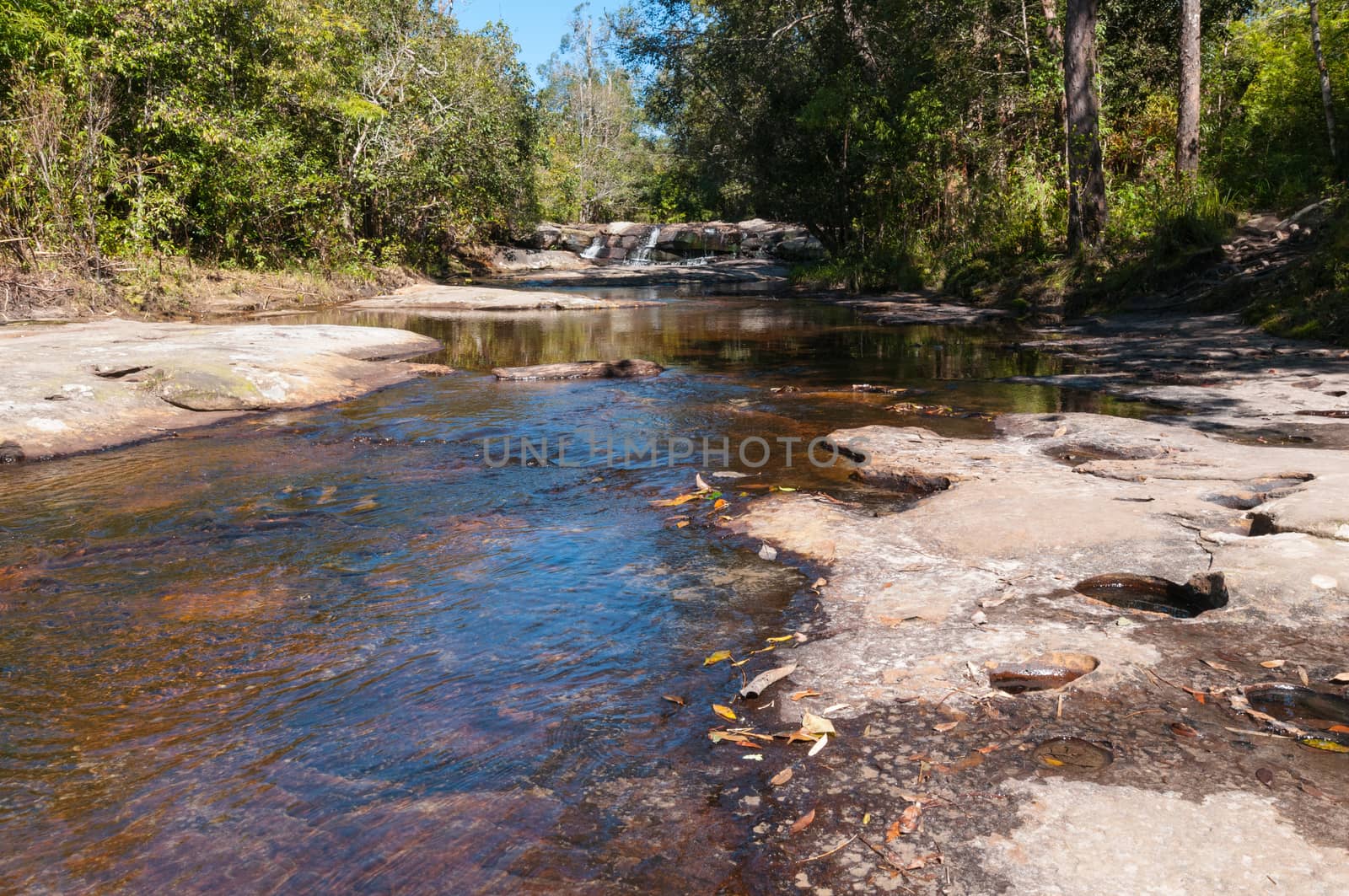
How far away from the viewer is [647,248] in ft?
125

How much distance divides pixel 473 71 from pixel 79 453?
22.8 m

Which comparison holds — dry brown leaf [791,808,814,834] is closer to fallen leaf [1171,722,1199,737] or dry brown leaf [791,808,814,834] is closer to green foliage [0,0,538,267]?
fallen leaf [1171,722,1199,737]

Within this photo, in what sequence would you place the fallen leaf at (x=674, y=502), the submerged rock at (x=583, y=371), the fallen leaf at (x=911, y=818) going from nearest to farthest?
the fallen leaf at (x=911, y=818)
the fallen leaf at (x=674, y=502)
the submerged rock at (x=583, y=371)

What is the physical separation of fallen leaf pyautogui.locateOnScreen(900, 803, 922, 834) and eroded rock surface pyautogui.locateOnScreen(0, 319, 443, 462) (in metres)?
6.61

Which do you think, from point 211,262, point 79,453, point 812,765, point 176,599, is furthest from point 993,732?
point 211,262

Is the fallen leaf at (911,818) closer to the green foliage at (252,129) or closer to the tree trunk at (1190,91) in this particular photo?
the tree trunk at (1190,91)

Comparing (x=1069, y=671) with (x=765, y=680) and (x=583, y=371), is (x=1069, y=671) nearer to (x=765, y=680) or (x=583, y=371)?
(x=765, y=680)

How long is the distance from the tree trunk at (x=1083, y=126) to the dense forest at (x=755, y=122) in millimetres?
40

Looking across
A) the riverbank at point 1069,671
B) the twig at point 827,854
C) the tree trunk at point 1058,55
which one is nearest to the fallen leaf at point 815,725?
the riverbank at point 1069,671

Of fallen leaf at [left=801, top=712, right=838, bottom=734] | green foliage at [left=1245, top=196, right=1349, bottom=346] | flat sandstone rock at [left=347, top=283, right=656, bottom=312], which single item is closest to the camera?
fallen leaf at [left=801, top=712, right=838, bottom=734]

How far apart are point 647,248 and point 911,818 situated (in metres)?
37.1

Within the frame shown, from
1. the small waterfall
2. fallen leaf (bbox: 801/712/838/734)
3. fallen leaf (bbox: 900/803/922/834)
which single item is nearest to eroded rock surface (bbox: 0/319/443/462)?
fallen leaf (bbox: 801/712/838/734)

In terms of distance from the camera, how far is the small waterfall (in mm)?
37153

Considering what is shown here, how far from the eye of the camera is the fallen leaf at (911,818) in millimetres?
2186
